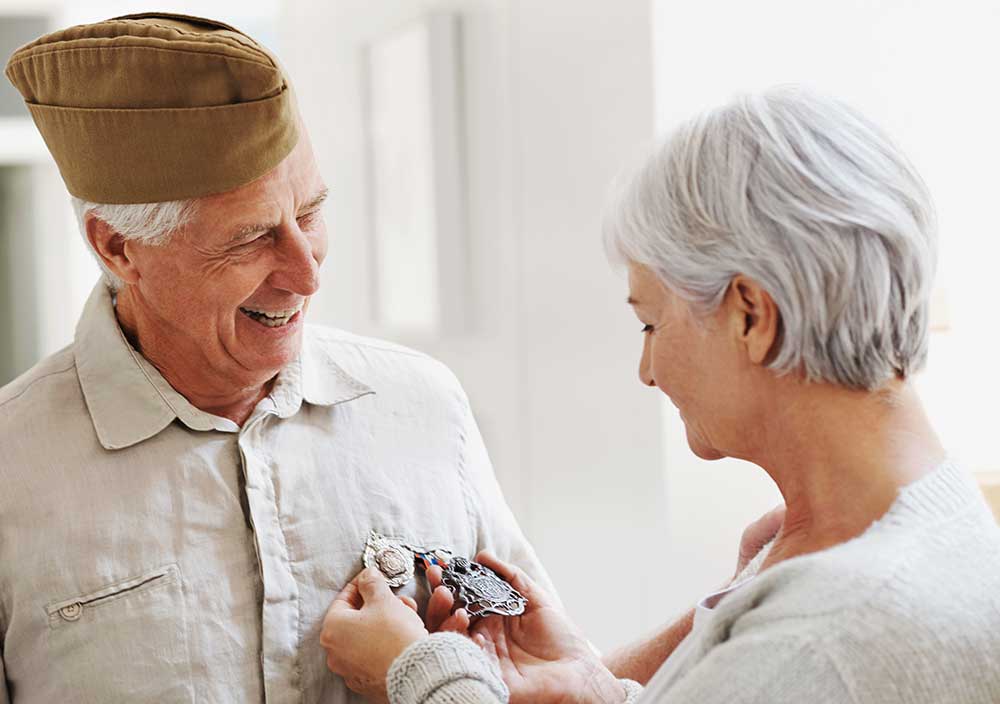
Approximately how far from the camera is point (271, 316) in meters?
1.54

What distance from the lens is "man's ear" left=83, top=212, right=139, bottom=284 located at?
151cm

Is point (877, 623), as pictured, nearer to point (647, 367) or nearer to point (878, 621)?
point (878, 621)

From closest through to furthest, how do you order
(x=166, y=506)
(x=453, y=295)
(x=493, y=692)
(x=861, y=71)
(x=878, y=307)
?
(x=878, y=307) < (x=493, y=692) < (x=166, y=506) < (x=861, y=71) < (x=453, y=295)

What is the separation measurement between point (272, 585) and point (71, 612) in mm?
226

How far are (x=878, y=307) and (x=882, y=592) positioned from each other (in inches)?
10.5

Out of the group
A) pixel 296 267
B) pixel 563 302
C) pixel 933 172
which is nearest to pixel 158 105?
pixel 296 267

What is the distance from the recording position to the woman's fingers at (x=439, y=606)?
1523 mm

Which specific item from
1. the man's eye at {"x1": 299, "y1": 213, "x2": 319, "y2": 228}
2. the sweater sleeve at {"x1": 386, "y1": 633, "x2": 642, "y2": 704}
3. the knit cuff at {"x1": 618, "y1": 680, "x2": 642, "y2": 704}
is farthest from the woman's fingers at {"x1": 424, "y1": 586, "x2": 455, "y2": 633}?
the man's eye at {"x1": 299, "y1": 213, "x2": 319, "y2": 228}

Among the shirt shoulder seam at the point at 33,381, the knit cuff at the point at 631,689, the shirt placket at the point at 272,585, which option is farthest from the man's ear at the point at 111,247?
the knit cuff at the point at 631,689

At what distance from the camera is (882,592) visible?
105 centimetres

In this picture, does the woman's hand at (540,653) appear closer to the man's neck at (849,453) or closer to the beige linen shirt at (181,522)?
the beige linen shirt at (181,522)

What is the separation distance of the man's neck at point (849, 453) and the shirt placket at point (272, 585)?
2.02 feet

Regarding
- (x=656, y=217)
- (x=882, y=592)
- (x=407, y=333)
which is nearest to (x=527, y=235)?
(x=407, y=333)

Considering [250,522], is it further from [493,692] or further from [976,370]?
[976,370]
